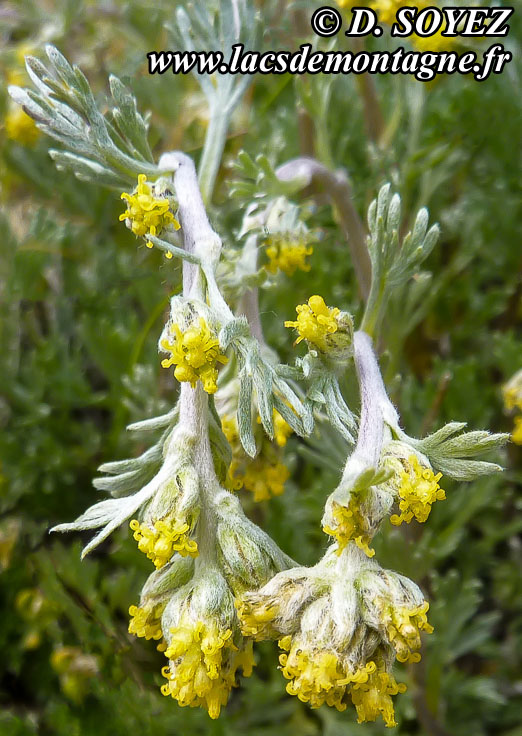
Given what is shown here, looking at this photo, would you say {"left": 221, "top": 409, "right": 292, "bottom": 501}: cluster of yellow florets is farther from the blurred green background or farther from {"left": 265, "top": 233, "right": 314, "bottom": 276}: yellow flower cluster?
{"left": 265, "top": 233, "right": 314, "bottom": 276}: yellow flower cluster

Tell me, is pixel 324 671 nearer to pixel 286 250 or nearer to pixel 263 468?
pixel 263 468

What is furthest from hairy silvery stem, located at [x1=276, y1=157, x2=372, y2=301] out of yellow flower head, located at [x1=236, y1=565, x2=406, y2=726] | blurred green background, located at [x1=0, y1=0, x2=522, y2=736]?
yellow flower head, located at [x1=236, y1=565, x2=406, y2=726]

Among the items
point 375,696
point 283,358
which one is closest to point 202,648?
point 375,696

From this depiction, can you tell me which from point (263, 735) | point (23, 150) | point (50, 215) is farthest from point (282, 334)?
point (23, 150)

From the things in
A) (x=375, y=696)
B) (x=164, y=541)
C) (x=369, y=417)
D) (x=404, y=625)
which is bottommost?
(x=375, y=696)

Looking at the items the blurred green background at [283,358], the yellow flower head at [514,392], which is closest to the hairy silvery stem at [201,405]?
the blurred green background at [283,358]
